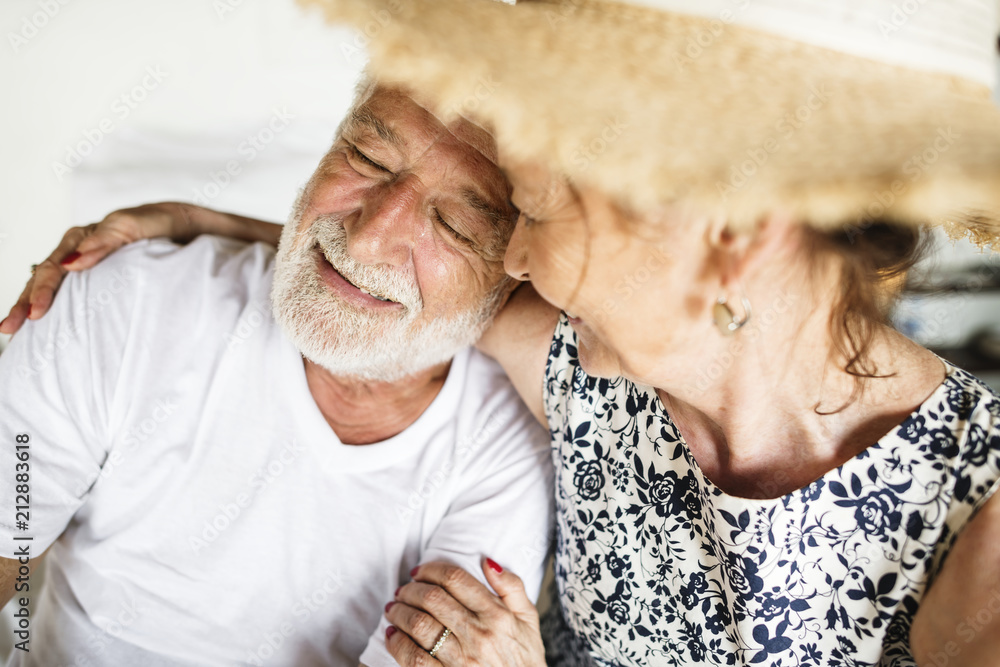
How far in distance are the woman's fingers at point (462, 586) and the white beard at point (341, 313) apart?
0.37 meters

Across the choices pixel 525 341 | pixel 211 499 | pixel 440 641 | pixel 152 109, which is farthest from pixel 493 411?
pixel 152 109

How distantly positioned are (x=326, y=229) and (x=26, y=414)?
0.62m

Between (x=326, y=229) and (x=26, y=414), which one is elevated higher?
(x=326, y=229)

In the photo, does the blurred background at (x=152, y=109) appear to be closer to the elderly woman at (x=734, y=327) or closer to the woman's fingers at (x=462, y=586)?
the elderly woman at (x=734, y=327)

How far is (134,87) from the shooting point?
201cm

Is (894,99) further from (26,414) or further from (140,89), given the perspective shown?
(140,89)

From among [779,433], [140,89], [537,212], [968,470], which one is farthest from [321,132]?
[968,470]

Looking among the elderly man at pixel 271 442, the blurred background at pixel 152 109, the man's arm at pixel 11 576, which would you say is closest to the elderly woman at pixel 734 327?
the elderly man at pixel 271 442

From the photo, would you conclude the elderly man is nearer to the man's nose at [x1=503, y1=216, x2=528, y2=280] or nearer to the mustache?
the mustache

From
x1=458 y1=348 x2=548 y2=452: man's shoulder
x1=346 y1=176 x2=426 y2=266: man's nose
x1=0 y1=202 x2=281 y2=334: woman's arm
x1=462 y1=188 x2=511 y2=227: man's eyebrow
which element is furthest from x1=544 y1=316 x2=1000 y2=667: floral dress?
x1=0 y1=202 x2=281 y2=334: woman's arm

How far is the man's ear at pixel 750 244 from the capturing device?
0.73 meters

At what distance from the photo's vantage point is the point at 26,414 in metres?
1.16

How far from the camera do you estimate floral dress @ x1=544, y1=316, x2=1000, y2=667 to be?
0.90 m

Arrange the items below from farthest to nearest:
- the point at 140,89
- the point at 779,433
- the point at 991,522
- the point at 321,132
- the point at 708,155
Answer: the point at 321,132 → the point at 140,89 → the point at 779,433 → the point at 991,522 → the point at 708,155
